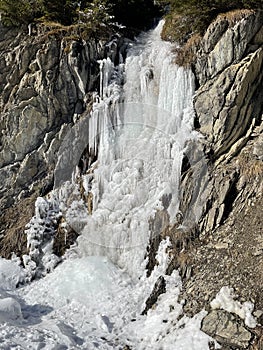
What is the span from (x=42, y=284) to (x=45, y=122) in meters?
5.55

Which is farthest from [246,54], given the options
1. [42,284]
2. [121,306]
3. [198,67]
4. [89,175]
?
[42,284]

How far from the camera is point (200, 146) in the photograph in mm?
11086

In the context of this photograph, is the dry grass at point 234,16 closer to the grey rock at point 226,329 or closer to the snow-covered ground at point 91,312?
the snow-covered ground at point 91,312

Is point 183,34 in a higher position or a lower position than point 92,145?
higher

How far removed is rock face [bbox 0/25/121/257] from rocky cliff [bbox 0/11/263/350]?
35 mm

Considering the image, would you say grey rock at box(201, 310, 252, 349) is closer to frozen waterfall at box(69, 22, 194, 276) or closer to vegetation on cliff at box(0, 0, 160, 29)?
frozen waterfall at box(69, 22, 194, 276)

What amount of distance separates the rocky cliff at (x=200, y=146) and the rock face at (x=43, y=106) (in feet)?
0.11

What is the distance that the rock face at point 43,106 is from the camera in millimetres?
13172

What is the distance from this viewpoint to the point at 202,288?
884cm

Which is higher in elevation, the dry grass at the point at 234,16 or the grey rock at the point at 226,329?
the dry grass at the point at 234,16

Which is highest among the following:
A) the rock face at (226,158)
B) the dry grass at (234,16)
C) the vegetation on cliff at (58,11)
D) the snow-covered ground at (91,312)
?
the vegetation on cliff at (58,11)

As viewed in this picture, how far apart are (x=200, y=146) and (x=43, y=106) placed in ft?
18.8

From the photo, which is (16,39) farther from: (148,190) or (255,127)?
(255,127)

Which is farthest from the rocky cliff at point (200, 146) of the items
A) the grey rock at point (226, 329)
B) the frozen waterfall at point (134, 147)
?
the frozen waterfall at point (134, 147)
